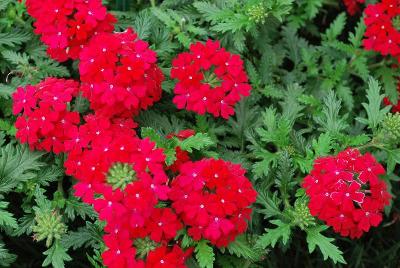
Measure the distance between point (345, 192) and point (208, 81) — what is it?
0.92 meters

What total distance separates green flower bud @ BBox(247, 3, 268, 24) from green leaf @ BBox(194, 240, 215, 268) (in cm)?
131

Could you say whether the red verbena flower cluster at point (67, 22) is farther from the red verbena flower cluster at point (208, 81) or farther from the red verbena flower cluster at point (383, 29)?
the red verbena flower cluster at point (383, 29)

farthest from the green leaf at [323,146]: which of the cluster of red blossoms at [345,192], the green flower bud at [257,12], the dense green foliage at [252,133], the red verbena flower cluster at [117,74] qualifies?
the red verbena flower cluster at [117,74]

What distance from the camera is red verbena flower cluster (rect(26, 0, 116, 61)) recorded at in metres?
2.99

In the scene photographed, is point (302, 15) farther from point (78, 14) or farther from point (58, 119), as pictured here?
point (58, 119)

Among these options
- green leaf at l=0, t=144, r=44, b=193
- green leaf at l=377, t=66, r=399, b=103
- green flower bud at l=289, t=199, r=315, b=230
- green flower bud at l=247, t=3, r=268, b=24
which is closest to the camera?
green flower bud at l=289, t=199, r=315, b=230

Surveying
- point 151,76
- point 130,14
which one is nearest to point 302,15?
point 130,14

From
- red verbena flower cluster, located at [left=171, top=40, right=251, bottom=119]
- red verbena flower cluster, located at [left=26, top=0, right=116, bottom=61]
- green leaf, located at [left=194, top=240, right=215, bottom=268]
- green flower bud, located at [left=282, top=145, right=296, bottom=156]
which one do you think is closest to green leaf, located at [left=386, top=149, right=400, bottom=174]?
green flower bud, located at [left=282, top=145, right=296, bottom=156]

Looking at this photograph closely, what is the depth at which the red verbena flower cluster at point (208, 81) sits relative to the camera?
300cm

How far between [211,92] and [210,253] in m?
0.83

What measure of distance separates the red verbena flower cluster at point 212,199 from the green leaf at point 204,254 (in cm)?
4

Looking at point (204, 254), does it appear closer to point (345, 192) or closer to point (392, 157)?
point (345, 192)

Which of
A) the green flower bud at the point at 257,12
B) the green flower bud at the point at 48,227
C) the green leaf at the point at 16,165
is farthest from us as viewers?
the green flower bud at the point at 257,12

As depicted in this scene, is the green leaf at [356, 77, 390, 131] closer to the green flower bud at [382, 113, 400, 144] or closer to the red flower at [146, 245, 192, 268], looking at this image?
the green flower bud at [382, 113, 400, 144]
